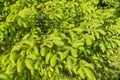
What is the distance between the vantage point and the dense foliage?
1.72 meters

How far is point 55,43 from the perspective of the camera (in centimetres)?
172

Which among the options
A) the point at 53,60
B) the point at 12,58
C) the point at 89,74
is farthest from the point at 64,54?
the point at 12,58

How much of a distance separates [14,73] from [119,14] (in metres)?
7.01

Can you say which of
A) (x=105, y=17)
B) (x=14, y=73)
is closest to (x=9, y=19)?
(x=14, y=73)

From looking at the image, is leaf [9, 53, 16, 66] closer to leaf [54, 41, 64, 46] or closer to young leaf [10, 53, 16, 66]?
young leaf [10, 53, 16, 66]

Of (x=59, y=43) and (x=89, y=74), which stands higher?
(x=59, y=43)

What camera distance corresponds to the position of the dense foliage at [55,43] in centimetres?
172

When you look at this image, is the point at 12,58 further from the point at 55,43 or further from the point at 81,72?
the point at 81,72

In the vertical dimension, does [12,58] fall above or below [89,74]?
above

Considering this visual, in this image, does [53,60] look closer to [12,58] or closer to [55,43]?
[55,43]

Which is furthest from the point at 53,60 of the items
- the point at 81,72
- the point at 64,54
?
the point at 81,72

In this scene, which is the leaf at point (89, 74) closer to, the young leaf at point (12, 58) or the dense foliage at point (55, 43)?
the dense foliage at point (55, 43)

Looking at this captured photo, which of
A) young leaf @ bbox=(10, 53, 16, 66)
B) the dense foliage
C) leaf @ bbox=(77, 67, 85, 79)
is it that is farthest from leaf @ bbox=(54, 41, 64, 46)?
young leaf @ bbox=(10, 53, 16, 66)

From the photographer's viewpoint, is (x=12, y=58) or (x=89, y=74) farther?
(x=12, y=58)
